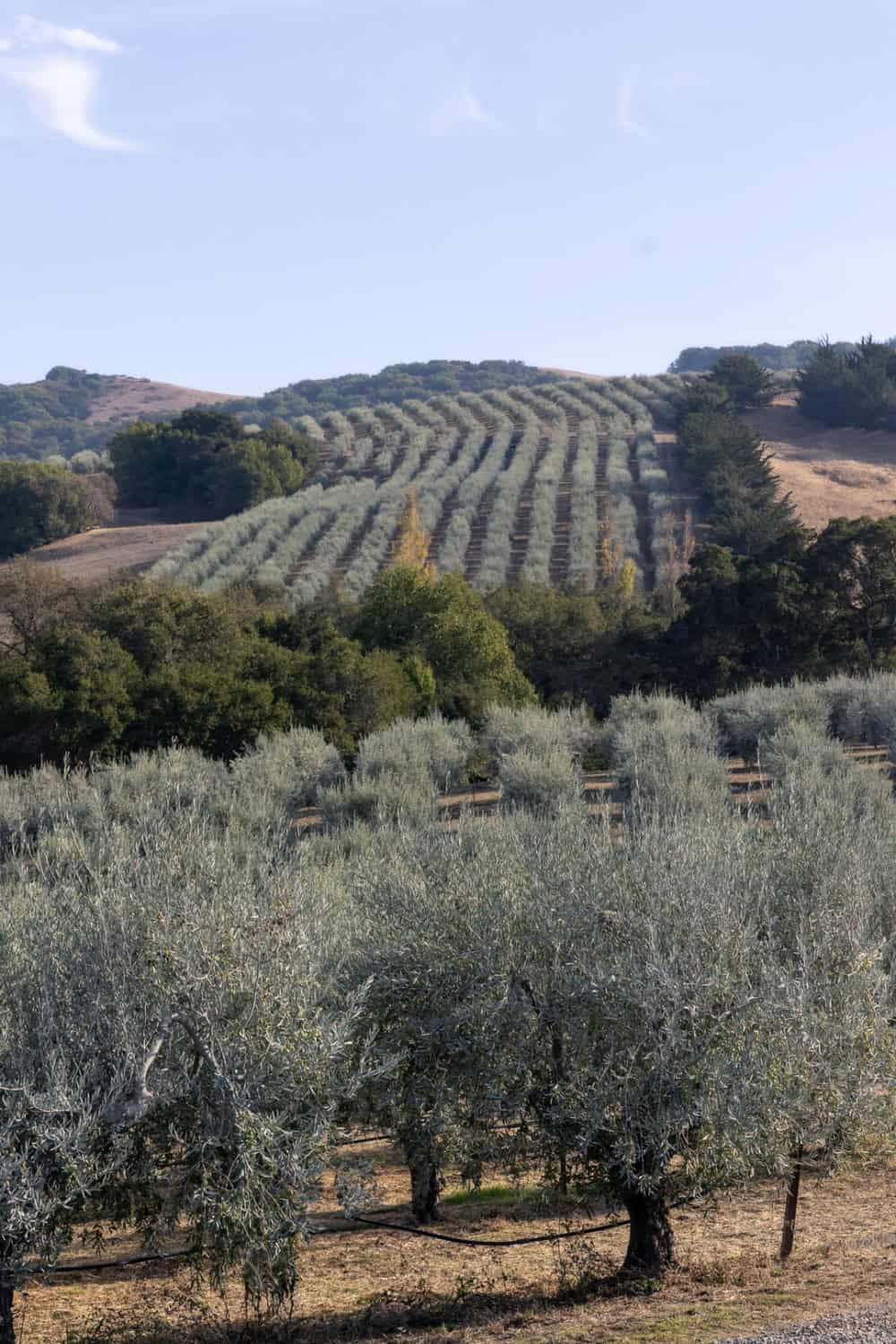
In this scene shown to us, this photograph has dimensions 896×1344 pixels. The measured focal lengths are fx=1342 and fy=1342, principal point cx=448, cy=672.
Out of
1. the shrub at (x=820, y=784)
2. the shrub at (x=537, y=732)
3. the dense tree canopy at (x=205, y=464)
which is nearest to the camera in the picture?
the shrub at (x=820, y=784)

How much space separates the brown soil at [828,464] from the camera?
2493 inches

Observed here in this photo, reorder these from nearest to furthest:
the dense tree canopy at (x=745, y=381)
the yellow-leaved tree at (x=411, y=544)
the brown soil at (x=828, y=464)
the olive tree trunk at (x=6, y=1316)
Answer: the olive tree trunk at (x=6, y=1316), the yellow-leaved tree at (x=411, y=544), the brown soil at (x=828, y=464), the dense tree canopy at (x=745, y=381)

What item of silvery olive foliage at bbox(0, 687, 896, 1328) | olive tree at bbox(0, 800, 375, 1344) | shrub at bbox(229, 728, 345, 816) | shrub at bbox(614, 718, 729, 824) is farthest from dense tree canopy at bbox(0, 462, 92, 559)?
olive tree at bbox(0, 800, 375, 1344)

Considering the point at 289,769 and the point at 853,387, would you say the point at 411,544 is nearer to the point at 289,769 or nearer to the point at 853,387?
the point at 289,769

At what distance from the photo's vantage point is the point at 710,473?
6144 centimetres

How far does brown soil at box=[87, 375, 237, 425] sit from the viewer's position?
17038cm

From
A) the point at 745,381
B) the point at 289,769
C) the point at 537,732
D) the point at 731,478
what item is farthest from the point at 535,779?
the point at 745,381

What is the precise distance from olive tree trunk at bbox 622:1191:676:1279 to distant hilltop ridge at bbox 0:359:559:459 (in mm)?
134938

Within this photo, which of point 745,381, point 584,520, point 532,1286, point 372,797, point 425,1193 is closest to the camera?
point 532,1286

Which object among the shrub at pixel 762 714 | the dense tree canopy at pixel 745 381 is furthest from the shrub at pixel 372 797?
the dense tree canopy at pixel 745 381

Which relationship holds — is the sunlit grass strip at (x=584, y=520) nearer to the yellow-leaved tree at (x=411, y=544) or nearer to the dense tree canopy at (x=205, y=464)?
the yellow-leaved tree at (x=411, y=544)

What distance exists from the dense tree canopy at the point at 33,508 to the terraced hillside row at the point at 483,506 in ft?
30.9

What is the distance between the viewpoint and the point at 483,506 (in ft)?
214

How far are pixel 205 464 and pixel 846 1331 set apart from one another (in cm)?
6991
